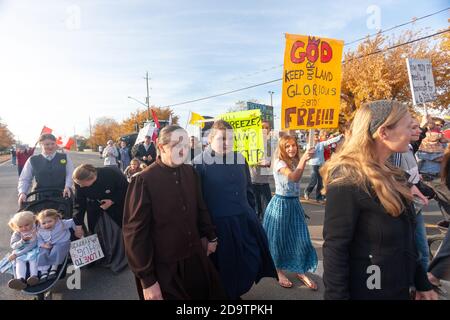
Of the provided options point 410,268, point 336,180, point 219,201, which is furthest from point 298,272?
point 336,180

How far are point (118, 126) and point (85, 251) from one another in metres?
63.4

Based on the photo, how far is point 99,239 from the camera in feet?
13.4

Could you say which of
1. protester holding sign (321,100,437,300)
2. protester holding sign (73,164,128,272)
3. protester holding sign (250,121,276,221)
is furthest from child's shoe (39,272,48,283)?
→ protester holding sign (250,121,276,221)

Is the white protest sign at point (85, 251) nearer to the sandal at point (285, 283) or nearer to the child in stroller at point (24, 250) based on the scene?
the child in stroller at point (24, 250)

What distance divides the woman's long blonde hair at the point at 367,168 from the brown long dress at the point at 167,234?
1065mm

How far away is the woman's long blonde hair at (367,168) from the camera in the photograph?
1490 millimetres

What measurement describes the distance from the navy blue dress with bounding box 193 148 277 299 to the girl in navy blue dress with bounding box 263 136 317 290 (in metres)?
0.69

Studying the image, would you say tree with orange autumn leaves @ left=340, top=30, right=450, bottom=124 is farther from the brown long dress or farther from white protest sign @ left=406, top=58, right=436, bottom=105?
the brown long dress

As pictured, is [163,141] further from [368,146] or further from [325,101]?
[325,101]

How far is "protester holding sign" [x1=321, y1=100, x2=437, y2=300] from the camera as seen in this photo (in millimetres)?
1496

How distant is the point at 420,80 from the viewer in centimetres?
589

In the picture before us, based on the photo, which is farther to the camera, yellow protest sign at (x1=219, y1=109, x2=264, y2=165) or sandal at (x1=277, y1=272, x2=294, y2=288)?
yellow protest sign at (x1=219, y1=109, x2=264, y2=165)

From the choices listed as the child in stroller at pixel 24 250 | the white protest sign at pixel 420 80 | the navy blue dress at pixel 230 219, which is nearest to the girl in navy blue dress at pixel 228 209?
the navy blue dress at pixel 230 219

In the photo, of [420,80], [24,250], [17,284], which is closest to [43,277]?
[17,284]
